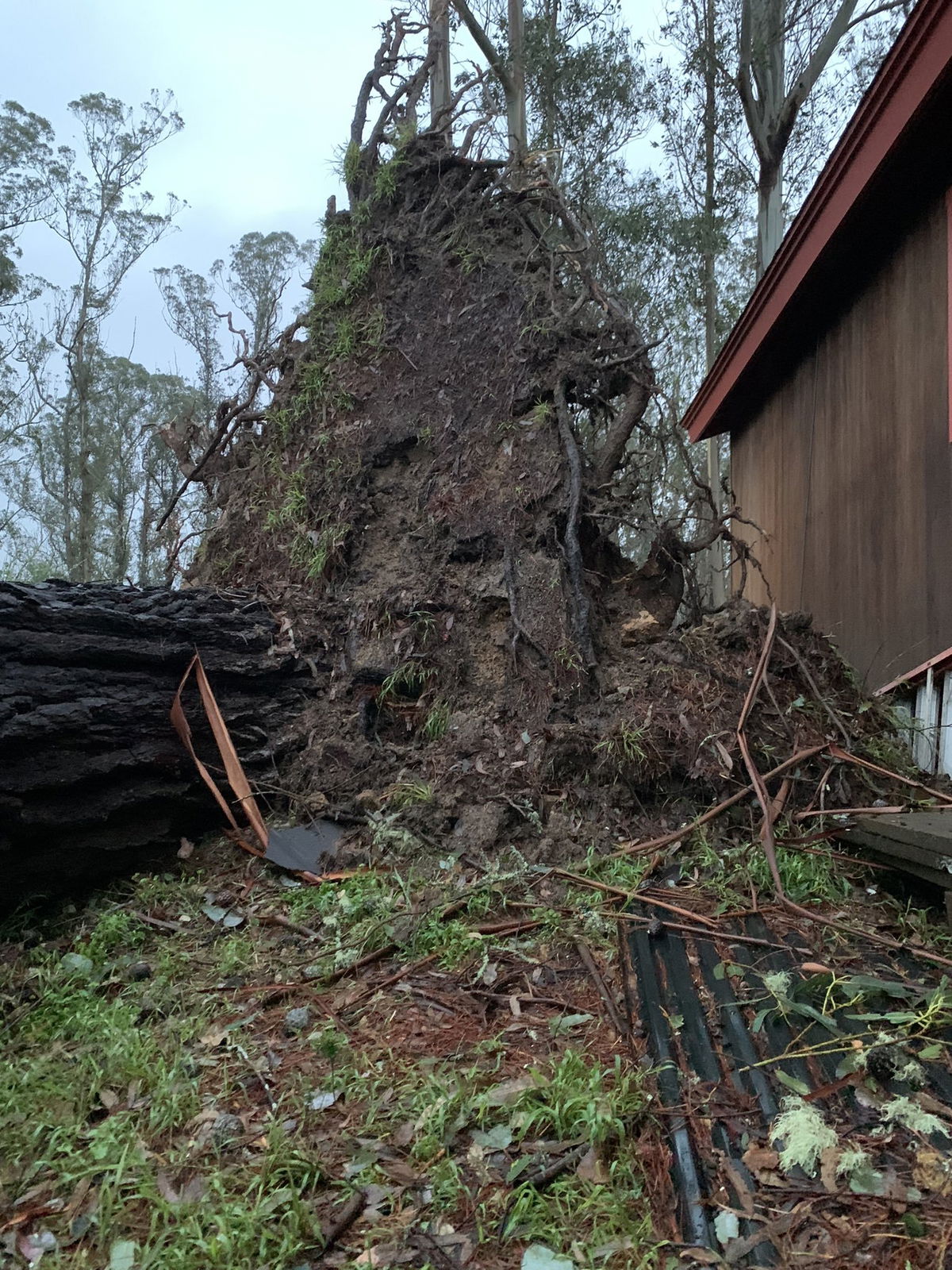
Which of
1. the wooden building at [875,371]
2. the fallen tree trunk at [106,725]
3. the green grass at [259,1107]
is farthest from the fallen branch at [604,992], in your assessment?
the wooden building at [875,371]

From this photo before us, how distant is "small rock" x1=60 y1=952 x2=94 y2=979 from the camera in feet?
8.98

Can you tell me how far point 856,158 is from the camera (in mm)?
4582

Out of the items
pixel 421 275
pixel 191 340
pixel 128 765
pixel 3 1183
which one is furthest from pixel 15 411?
pixel 3 1183

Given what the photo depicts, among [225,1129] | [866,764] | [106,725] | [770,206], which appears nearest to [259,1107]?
[225,1129]

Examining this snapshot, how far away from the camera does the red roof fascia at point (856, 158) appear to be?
144 inches

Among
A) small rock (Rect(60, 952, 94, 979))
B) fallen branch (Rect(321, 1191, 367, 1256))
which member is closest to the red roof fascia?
fallen branch (Rect(321, 1191, 367, 1256))

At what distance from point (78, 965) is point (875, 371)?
223 inches

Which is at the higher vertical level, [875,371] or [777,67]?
[777,67]

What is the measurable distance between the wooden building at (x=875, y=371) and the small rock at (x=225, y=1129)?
401 centimetres

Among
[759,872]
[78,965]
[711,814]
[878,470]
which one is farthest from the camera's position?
[878,470]

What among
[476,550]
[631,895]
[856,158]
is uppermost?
[856,158]

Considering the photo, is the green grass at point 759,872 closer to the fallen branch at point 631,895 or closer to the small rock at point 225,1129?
the fallen branch at point 631,895

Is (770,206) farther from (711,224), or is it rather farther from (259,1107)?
(259,1107)

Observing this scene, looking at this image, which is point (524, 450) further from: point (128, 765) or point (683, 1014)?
point (683, 1014)
